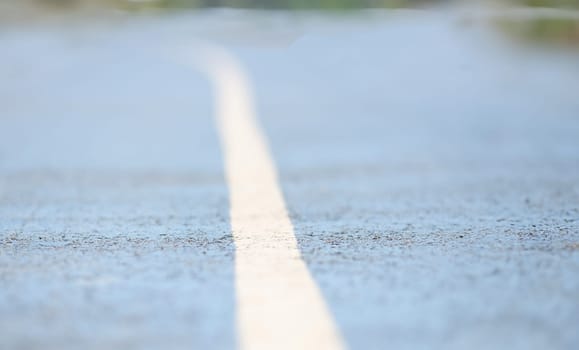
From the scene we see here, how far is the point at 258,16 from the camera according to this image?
2991 centimetres

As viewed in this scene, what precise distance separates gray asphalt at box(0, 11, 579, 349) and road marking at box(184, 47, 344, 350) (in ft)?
0.15

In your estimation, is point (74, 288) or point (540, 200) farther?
point (540, 200)

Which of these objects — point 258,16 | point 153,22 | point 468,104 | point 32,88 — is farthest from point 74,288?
point 153,22

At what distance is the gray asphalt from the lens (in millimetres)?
1898

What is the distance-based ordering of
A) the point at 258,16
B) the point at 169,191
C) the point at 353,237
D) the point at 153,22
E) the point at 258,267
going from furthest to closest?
the point at 153,22 → the point at 258,16 → the point at 169,191 → the point at 353,237 → the point at 258,267

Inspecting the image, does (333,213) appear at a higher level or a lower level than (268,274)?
lower

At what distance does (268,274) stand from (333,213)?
0.99 meters

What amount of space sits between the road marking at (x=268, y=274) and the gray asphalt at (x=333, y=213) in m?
0.05

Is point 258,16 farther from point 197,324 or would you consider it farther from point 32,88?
point 197,324

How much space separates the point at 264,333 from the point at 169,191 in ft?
6.98

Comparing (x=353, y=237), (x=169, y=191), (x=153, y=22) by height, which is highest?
(x=353, y=237)

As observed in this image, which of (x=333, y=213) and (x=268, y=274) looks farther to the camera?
(x=333, y=213)

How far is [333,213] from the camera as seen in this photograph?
3.24 metres

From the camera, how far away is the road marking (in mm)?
1825
